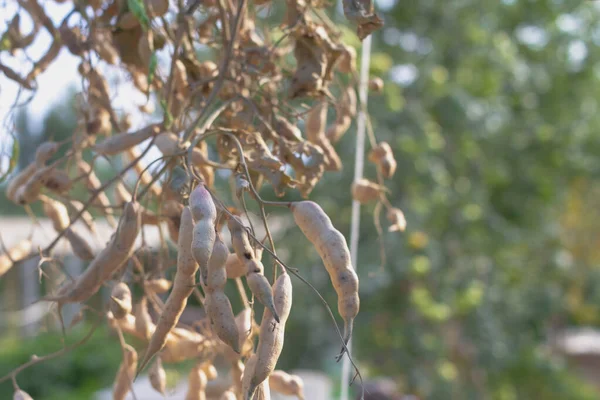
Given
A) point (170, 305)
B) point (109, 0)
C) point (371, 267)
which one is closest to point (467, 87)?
point (371, 267)

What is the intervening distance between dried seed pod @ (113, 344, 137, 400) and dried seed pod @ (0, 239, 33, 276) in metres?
0.19

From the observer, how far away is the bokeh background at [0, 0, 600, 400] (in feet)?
10.8

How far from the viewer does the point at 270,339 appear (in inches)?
18.0

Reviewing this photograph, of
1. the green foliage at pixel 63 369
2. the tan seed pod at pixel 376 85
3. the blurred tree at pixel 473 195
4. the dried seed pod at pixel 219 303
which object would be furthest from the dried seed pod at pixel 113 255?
the green foliage at pixel 63 369

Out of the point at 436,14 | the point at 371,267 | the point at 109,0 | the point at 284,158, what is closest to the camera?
the point at 284,158

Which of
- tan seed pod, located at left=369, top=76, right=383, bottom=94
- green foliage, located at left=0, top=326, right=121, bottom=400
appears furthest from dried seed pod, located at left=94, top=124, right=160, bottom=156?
green foliage, located at left=0, top=326, right=121, bottom=400

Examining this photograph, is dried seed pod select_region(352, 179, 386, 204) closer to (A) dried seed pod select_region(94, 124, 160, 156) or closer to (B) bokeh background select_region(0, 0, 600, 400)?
(A) dried seed pod select_region(94, 124, 160, 156)

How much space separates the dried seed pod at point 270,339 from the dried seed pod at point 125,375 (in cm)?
28

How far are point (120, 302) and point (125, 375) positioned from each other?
17 centimetres

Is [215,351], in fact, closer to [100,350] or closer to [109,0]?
[109,0]

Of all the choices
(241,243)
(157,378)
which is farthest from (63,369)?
(241,243)

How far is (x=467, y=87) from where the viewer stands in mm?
3838

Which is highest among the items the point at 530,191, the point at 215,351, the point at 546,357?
the point at 215,351

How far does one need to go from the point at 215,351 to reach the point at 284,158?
0.72ft
